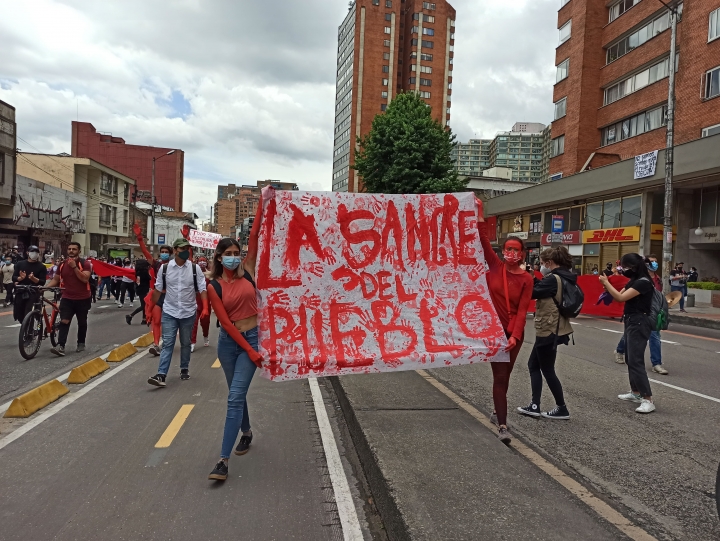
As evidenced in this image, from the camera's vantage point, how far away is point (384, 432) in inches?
205

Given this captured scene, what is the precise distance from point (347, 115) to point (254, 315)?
101 m

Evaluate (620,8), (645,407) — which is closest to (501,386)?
(645,407)

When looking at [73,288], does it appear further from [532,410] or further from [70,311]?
[532,410]

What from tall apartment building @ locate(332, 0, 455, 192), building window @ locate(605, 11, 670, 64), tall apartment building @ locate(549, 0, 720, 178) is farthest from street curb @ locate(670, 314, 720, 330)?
tall apartment building @ locate(332, 0, 455, 192)

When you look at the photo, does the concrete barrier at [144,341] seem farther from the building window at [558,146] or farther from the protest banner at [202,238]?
the building window at [558,146]

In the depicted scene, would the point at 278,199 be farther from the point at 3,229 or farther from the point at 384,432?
the point at 3,229

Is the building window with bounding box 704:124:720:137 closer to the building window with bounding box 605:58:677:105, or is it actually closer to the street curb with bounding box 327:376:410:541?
the building window with bounding box 605:58:677:105

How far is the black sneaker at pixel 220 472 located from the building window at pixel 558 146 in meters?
38.3

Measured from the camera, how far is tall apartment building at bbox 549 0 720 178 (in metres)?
26.0

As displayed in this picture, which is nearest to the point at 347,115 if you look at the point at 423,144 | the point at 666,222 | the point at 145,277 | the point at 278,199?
the point at 423,144

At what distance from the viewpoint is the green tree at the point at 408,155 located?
31297 millimetres

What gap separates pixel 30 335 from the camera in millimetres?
9102

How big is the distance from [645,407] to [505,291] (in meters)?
2.72

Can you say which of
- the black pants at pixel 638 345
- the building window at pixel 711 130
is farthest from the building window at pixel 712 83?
the black pants at pixel 638 345
